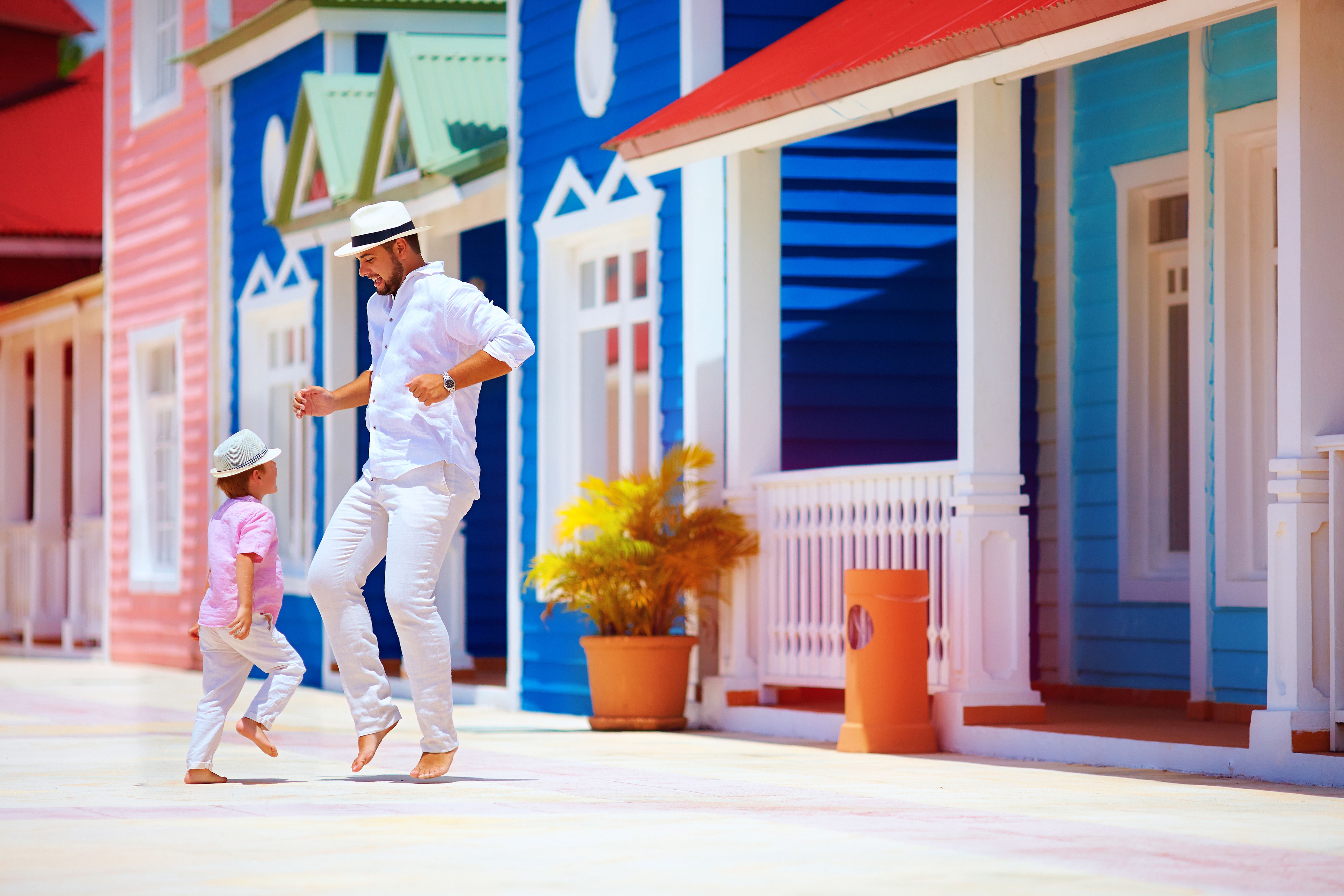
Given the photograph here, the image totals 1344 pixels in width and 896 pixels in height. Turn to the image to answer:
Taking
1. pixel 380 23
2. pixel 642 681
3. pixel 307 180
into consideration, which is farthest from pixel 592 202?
pixel 380 23

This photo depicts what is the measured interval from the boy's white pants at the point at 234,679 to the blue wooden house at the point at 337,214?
18.1ft

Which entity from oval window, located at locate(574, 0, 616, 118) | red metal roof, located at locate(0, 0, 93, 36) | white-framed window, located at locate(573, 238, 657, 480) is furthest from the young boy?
red metal roof, located at locate(0, 0, 93, 36)

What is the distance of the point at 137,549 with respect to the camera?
17.6m

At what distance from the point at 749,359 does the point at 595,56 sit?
2.23 meters

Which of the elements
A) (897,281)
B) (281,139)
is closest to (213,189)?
(281,139)

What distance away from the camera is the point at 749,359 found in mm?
9688

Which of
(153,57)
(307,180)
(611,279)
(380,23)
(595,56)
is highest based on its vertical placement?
(153,57)

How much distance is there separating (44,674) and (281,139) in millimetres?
4429

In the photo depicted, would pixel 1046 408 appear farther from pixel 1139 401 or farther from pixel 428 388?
pixel 428 388

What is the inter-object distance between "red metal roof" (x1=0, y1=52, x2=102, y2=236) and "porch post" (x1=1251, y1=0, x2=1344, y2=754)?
15789mm

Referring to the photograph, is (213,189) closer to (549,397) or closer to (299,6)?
(299,6)

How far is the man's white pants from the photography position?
6.35 metres

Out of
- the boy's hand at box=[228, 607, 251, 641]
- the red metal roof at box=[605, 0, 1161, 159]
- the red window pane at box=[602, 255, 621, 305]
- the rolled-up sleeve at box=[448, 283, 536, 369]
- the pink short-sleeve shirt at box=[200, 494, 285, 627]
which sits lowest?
the boy's hand at box=[228, 607, 251, 641]

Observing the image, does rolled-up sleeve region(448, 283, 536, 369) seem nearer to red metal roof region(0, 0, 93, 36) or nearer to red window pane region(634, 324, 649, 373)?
red window pane region(634, 324, 649, 373)
